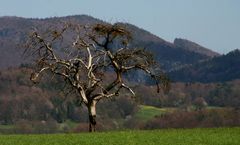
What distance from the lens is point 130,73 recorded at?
46.3 metres

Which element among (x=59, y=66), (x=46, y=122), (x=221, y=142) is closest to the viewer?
(x=221, y=142)

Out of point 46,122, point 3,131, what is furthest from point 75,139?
point 46,122

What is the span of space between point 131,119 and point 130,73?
154 metres

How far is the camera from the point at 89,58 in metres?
44.9

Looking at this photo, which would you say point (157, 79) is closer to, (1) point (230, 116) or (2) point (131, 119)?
(1) point (230, 116)

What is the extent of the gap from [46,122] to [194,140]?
16563 cm

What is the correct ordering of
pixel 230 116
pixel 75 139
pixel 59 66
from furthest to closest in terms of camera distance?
pixel 230 116
pixel 59 66
pixel 75 139

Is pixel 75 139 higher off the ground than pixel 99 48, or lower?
lower

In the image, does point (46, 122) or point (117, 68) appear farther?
point (46, 122)

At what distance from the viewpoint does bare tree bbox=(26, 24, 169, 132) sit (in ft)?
143

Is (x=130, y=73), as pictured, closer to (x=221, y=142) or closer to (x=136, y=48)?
(x=136, y=48)

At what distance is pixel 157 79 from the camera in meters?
46.7

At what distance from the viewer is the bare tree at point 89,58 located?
43469 mm

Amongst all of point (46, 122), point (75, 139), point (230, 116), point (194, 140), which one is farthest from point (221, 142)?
point (46, 122)
